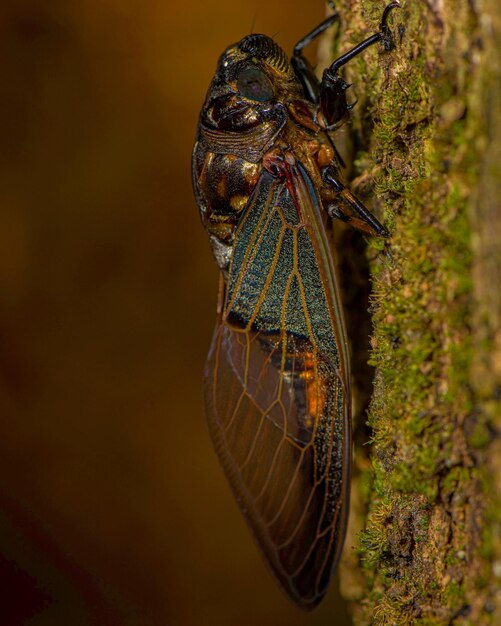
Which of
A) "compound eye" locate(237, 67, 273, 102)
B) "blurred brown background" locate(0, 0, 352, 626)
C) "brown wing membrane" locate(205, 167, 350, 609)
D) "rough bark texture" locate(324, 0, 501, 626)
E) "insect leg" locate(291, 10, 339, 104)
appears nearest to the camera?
"rough bark texture" locate(324, 0, 501, 626)

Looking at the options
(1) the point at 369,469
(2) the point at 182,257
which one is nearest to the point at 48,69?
(2) the point at 182,257

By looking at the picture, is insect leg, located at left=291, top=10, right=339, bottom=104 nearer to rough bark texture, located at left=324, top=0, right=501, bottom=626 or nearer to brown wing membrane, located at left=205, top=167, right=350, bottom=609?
rough bark texture, located at left=324, top=0, right=501, bottom=626

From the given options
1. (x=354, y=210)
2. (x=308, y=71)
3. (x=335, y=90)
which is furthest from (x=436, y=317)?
(x=308, y=71)

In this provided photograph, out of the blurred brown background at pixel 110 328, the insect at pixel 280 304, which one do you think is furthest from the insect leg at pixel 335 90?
the blurred brown background at pixel 110 328

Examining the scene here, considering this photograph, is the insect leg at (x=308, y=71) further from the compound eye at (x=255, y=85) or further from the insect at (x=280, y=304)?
the compound eye at (x=255, y=85)

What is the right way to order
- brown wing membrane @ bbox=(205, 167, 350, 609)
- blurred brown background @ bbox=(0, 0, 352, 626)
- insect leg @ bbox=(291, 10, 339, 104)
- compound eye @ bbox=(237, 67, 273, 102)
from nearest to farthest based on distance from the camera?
1. brown wing membrane @ bbox=(205, 167, 350, 609)
2. compound eye @ bbox=(237, 67, 273, 102)
3. insect leg @ bbox=(291, 10, 339, 104)
4. blurred brown background @ bbox=(0, 0, 352, 626)

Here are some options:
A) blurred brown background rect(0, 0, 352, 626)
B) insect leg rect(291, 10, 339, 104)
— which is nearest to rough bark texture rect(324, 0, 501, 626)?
insect leg rect(291, 10, 339, 104)

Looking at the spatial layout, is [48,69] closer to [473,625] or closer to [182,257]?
[182,257]
